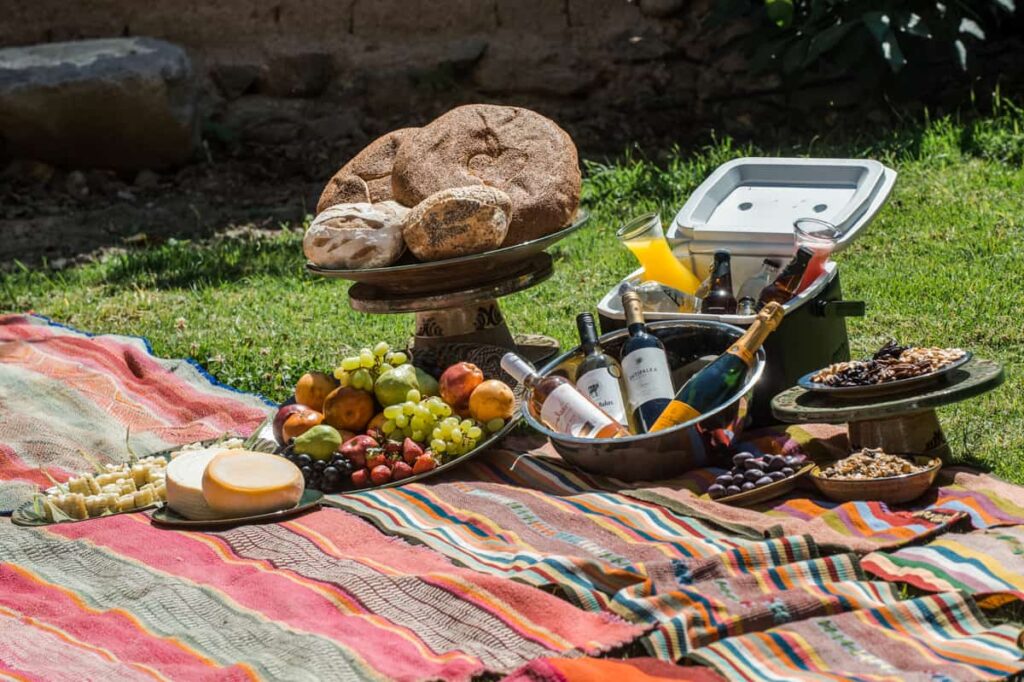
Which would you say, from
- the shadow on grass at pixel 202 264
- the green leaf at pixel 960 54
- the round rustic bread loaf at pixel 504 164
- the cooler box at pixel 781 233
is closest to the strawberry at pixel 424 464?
the cooler box at pixel 781 233

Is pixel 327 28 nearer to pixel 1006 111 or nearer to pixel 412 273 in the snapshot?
pixel 1006 111

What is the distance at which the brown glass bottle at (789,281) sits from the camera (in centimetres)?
385

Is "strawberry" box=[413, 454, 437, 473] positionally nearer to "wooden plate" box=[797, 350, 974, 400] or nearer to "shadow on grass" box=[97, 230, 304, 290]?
"wooden plate" box=[797, 350, 974, 400]

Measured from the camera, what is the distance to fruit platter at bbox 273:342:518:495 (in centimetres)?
380

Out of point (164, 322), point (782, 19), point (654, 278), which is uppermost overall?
point (782, 19)

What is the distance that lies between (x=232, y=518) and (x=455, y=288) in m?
1.08

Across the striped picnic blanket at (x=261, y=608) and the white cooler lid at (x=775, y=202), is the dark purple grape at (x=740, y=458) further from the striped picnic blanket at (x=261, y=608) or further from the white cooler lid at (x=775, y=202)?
the striped picnic blanket at (x=261, y=608)

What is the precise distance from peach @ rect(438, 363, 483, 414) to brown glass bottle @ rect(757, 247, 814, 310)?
2.97ft

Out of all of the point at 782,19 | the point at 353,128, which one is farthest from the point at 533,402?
the point at 353,128

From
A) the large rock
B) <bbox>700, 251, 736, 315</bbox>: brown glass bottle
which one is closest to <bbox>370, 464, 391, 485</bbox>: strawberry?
<bbox>700, 251, 736, 315</bbox>: brown glass bottle

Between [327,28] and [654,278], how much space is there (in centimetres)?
544

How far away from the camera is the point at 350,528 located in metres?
3.42

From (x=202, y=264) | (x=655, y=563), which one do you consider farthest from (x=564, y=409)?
(x=202, y=264)

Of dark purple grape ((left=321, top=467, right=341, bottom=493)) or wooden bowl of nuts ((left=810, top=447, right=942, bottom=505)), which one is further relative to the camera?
dark purple grape ((left=321, top=467, right=341, bottom=493))
